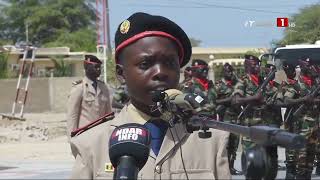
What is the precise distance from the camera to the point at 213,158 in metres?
2.10

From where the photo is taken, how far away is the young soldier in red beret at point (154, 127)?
6.84 feet

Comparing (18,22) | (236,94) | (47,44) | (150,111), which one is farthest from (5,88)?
(18,22)

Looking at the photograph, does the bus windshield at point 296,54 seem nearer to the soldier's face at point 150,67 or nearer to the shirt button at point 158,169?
the soldier's face at point 150,67

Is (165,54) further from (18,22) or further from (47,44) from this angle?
(18,22)

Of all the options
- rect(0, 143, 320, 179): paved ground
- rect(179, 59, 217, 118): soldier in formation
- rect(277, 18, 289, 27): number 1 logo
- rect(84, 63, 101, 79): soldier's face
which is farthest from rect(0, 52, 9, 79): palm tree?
rect(84, 63, 101, 79): soldier's face

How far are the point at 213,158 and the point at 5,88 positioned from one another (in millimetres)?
24952

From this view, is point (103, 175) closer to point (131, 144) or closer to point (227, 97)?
point (131, 144)

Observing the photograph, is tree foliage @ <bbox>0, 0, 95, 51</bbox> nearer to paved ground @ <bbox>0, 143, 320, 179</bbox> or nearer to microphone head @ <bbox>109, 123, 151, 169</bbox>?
paved ground @ <bbox>0, 143, 320, 179</bbox>

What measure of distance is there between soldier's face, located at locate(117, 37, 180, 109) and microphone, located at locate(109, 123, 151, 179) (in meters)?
0.41

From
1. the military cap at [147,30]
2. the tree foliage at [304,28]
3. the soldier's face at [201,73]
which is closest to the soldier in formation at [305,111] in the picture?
the soldier's face at [201,73]

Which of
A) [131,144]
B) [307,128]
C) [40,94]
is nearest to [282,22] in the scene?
[307,128]

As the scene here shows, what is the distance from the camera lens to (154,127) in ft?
7.21

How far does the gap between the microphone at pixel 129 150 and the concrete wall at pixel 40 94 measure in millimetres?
24722

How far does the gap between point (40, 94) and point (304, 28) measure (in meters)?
12.5
